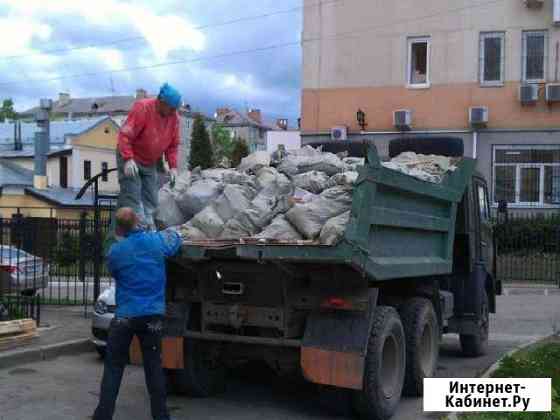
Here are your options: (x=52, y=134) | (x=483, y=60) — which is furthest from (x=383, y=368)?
(x=52, y=134)

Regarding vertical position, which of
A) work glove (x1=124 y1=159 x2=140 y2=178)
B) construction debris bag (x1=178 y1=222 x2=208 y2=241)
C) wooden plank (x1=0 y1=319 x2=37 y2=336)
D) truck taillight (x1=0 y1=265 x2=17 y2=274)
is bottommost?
wooden plank (x1=0 y1=319 x2=37 y2=336)

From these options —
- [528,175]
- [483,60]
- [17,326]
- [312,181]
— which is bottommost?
[17,326]

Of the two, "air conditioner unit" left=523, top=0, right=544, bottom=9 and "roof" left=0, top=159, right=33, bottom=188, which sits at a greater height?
"air conditioner unit" left=523, top=0, right=544, bottom=9

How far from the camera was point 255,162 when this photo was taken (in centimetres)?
785

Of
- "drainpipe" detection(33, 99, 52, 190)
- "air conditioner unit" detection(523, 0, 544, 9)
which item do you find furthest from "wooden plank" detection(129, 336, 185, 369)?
"drainpipe" detection(33, 99, 52, 190)

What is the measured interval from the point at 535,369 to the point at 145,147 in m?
4.31

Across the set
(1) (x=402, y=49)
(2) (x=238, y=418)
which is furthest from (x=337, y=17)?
(2) (x=238, y=418)

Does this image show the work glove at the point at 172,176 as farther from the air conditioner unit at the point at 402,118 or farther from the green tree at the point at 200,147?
the green tree at the point at 200,147

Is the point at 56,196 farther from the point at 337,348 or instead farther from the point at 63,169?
the point at 337,348

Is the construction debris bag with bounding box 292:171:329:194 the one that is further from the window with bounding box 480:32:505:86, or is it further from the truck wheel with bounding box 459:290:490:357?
the window with bounding box 480:32:505:86

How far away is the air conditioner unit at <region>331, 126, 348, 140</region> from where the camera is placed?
25.5 metres

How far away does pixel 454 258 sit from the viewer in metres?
9.43

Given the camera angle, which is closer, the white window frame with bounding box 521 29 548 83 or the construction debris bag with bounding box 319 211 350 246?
the construction debris bag with bounding box 319 211 350 246

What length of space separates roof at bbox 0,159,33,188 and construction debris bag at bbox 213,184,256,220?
138ft
